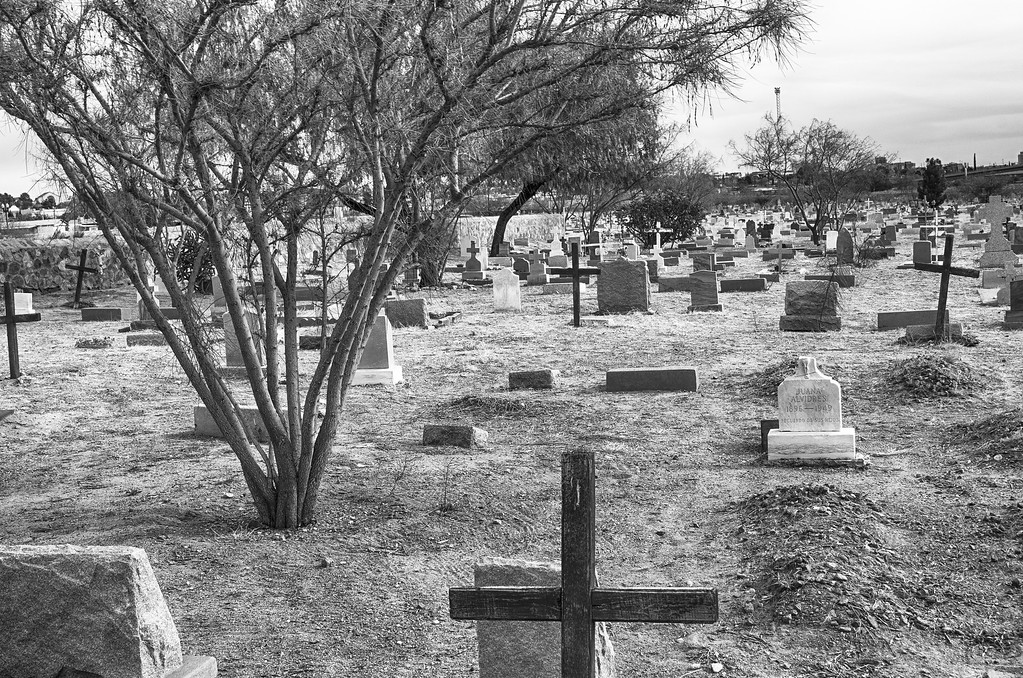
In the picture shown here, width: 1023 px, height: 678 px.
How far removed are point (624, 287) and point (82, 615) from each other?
14.8 metres

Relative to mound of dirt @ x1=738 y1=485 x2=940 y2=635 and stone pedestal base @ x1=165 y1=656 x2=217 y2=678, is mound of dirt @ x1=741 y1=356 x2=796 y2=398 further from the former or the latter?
stone pedestal base @ x1=165 y1=656 x2=217 y2=678

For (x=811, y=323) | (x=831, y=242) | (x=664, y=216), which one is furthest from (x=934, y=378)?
(x=664, y=216)

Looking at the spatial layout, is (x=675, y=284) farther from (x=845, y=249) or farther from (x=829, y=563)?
(x=829, y=563)

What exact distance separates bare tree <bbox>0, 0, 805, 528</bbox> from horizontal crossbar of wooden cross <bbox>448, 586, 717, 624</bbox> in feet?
11.1

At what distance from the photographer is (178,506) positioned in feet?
23.2

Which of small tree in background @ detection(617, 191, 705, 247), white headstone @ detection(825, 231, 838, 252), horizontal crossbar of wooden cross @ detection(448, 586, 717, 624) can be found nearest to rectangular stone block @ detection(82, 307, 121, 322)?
horizontal crossbar of wooden cross @ detection(448, 586, 717, 624)

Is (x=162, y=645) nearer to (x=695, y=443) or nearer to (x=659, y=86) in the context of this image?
(x=659, y=86)

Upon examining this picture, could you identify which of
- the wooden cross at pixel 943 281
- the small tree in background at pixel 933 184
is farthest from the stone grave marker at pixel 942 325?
the small tree in background at pixel 933 184

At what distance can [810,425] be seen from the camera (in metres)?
8.21

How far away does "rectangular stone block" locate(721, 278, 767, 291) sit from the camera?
21438 mm

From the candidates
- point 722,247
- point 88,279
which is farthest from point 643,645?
point 722,247

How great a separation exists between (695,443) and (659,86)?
11.3 ft

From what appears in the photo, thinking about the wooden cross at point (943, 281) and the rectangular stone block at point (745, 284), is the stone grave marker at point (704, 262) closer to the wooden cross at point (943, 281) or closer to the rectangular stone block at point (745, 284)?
the rectangular stone block at point (745, 284)

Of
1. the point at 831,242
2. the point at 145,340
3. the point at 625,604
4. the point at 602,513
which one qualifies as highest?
the point at 831,242
